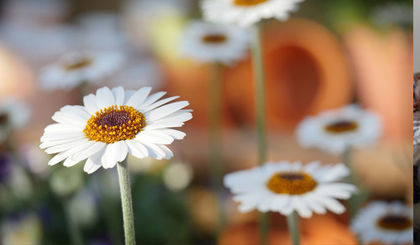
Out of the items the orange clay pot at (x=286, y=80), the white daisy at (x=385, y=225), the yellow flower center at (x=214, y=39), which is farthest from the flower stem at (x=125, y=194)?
the orange clay pot at (x=286, y=80)

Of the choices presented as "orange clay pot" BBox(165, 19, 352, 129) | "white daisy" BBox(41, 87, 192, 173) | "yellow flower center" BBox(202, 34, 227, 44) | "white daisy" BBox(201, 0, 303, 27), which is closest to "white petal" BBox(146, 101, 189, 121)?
"white daisy" BBox(41, 87, 192, 173)

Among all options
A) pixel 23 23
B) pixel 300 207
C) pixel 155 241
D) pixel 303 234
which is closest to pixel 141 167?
pixel 155 241

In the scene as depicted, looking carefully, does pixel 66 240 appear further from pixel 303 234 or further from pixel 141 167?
pixel 303 234

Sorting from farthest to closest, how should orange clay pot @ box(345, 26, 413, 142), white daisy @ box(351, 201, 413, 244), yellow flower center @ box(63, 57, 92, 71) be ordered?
1. orange clay pot @ box(345, 26, 413, 142)
2. yellow flower center @ box(63, 57, 92, 71)
3. white daisy @ box(351, 201, 413, 244)

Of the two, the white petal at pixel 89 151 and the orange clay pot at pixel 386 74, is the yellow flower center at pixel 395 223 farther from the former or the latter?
the orange clay pot at pixel 386 74

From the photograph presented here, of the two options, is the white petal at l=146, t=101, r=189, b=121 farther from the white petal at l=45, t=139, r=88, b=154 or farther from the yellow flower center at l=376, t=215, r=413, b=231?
the yellow flower center at l=376, t=215, r=413, b=231

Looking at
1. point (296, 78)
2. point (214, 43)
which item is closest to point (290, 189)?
point (214, 43)

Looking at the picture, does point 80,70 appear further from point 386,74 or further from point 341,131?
point 386,74
